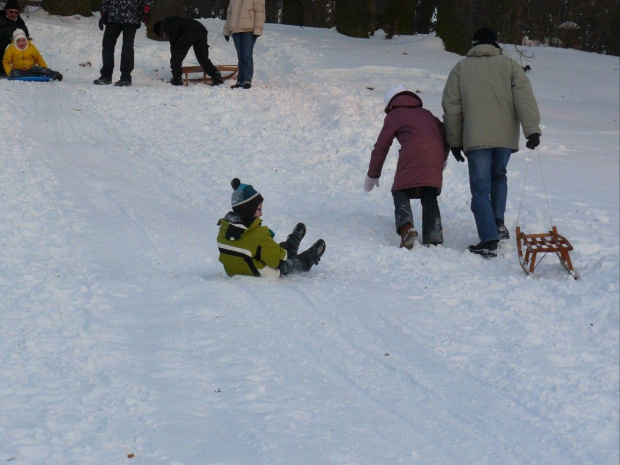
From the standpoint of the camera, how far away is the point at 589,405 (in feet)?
13.6

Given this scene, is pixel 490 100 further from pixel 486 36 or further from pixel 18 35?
pixel 18 35

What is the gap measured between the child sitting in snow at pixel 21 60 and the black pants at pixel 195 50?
2059mm

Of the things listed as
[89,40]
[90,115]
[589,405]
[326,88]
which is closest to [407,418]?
[589,405]

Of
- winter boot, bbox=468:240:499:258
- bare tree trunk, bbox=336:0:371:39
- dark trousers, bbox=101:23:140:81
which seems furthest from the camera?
bare tree trunk, bbox=336:0:371:39

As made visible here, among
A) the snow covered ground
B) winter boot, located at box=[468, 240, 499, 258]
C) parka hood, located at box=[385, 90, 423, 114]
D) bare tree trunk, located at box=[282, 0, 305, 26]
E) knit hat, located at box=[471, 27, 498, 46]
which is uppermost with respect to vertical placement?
bare tree trunk, located at box=[282, 0, 305, 26]

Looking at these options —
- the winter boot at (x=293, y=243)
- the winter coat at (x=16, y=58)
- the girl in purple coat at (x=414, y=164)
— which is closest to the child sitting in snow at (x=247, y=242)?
the winter boot at (x=293, y=243)

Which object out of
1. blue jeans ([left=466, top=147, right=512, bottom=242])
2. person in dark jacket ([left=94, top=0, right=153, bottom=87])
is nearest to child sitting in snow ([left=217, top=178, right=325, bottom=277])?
blue jeans ([left=466, top=147, right=512, bottom=242])

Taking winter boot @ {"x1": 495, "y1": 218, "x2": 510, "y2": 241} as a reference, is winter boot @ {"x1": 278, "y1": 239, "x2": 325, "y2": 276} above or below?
below

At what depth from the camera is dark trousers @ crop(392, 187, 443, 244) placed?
A: 7062mm

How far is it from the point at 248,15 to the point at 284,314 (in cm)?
951

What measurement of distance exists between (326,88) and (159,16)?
6.15 m

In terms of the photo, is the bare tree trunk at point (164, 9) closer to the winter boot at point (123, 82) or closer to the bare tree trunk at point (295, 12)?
the winter boot at point (123, 82)

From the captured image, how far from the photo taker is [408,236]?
6918 millimetres

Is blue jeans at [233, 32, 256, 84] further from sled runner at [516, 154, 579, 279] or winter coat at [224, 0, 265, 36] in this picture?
sled runner at [516, 154, 579, 279]
